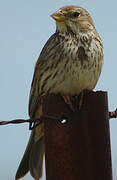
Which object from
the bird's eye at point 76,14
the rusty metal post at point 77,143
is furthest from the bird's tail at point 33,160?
the bird's eye at point 76,14

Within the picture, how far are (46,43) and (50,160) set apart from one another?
1750 millimetres

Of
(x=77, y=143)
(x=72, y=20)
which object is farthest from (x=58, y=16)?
(x=77, y=143)

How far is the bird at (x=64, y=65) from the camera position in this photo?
4.11m

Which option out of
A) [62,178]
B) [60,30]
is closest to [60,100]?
[62,178]

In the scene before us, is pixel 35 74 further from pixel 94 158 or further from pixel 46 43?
pixel 94 158

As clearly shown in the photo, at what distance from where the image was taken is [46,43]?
4652 millimetres

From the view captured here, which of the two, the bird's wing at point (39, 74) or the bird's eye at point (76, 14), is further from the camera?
the bird's eye at point (76, 14)

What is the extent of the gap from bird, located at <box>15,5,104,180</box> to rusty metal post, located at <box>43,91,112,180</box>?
2.77ft

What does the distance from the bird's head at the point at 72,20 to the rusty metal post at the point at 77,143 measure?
1.45 meters

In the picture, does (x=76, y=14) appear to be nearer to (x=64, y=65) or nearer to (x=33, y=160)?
(x=64, y=65)

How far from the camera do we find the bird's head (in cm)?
449

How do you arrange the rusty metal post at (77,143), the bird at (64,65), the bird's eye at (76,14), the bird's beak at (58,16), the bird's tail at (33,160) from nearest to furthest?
the rusty metal post at (77,143) → the bird's tail at (33,160) → the bird at (64,65) → the bird's beak at (58,16) → the bird's eye at (76,14)

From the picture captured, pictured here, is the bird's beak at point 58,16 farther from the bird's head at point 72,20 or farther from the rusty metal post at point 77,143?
the rusty metal post at point 77,143

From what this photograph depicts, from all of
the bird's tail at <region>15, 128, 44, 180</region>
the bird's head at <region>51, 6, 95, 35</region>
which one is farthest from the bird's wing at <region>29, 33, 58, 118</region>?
the bird's tail at <region>15, 128, 44, 180</region>
